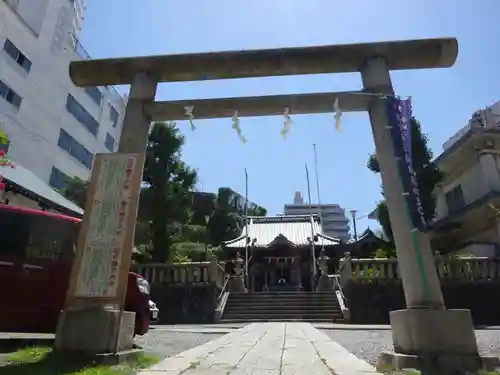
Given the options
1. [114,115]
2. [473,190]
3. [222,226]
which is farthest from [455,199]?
[114,115]

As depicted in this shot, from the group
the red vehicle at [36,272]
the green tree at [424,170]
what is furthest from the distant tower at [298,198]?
the red vehicle at [36,272]

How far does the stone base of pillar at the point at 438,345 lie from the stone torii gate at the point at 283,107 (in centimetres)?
1

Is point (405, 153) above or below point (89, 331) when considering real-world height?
above

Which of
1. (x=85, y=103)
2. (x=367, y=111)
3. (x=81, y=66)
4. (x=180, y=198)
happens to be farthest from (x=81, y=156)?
(x=367, y=111)

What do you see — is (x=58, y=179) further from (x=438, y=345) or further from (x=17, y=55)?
(x=438, y=345)

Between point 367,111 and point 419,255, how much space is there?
2.34m

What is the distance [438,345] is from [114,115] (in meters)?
38.4

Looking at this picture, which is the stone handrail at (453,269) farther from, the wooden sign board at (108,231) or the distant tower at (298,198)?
the distant tower at (298,198)

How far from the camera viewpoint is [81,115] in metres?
32.3

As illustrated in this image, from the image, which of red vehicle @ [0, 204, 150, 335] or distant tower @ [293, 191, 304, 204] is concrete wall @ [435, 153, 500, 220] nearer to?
red vehicle @ [0, 204, 150, 335]

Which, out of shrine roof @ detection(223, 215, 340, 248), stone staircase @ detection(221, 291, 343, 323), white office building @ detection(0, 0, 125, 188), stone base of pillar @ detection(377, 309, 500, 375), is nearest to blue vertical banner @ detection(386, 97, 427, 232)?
stone base of pillar @ detection(377, 309, 500, 375)

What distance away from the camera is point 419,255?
16.1 ft

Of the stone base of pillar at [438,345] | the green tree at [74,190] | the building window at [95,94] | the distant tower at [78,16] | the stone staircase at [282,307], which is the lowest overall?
the stone base of pillar at [438,345]

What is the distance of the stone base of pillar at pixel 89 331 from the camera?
4484mm
